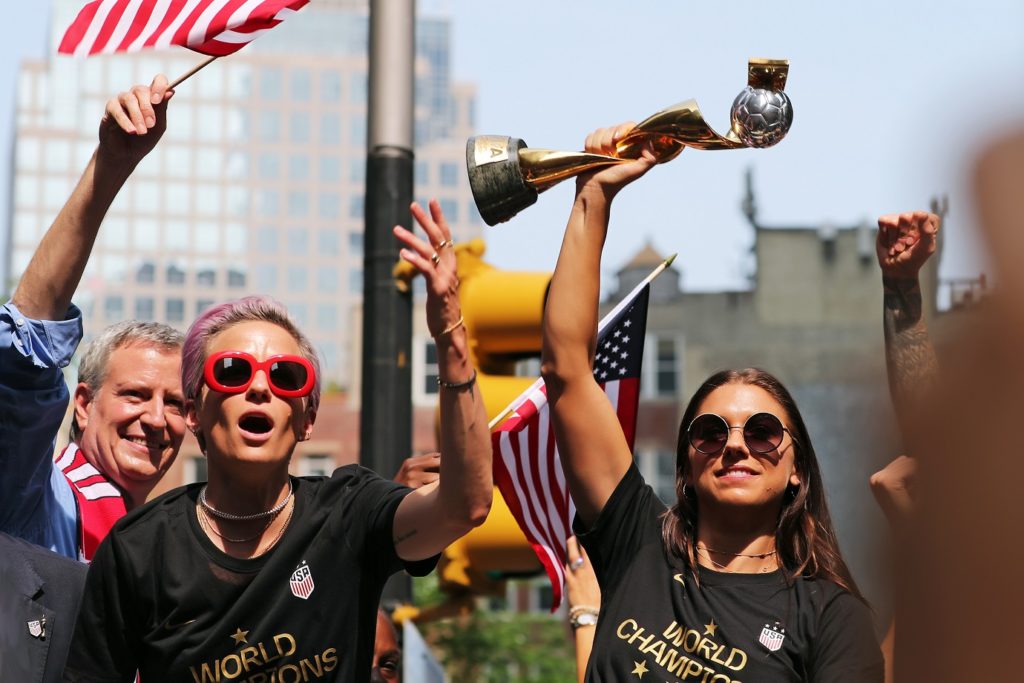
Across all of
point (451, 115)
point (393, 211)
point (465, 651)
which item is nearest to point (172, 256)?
point (451, 115)

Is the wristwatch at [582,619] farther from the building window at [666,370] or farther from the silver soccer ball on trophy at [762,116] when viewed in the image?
the building window at [666,370]

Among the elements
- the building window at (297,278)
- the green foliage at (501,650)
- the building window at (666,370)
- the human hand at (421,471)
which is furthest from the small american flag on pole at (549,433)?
the building window at (297,278)

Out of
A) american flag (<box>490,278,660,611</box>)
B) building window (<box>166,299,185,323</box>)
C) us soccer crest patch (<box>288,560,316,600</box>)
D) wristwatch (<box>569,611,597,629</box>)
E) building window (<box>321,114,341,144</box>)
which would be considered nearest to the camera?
us soccer crest patch (<box>288,560,316,600</box>)

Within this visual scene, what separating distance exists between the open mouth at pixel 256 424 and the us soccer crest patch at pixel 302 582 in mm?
291

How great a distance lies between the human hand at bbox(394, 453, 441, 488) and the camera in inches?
154

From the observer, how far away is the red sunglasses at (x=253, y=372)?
345 centimetres

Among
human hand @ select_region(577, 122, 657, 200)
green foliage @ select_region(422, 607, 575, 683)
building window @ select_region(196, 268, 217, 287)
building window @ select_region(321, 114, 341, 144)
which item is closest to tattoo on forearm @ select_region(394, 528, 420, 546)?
human hand @ select_region(577, 122, 657, 200)

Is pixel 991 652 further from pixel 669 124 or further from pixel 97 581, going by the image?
pixel 97 581

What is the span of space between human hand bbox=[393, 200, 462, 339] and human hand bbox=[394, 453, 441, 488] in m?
0.73

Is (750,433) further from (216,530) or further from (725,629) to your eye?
(216,530)

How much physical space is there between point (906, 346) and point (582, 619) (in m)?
1.41

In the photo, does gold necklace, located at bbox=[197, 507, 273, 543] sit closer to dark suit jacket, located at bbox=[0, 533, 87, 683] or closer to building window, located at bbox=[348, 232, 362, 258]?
dark suit jacket, located at bbox=[0, 533, 87, 683]

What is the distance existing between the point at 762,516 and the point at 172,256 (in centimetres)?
12446

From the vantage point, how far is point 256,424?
346cm
